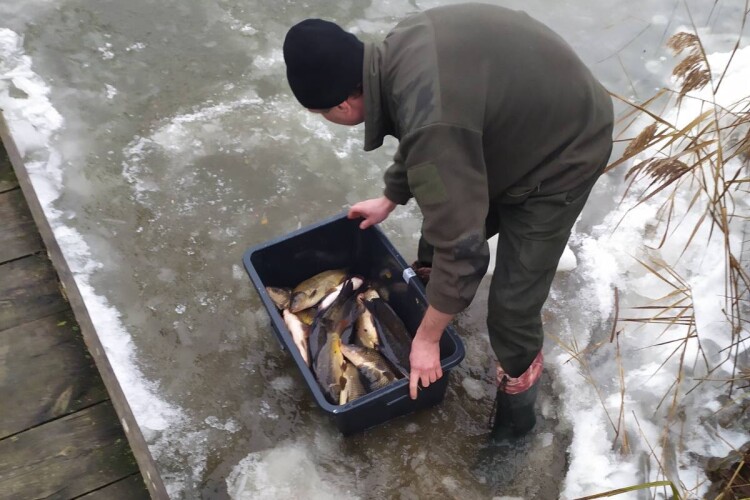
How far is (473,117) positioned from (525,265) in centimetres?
69

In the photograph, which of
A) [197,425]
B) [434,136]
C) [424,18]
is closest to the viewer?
[434,136]

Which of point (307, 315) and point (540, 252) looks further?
point (307, 315)

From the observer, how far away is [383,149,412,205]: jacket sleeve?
2.66 meters

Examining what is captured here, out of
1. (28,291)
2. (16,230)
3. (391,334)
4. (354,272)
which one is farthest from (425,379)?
(16,230)

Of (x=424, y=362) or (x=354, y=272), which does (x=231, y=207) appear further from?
(x=424, y=362)

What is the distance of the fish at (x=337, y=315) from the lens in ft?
9.57

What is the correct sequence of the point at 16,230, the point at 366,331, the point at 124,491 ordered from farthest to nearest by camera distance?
the point at 366,331, the point at 16,230, the point at 124,491

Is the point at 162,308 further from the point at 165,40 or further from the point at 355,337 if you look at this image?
the point at 165,40

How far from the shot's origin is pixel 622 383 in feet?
9.77

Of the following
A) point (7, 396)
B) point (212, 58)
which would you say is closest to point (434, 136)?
point (7, 396)

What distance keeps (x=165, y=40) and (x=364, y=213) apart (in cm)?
243

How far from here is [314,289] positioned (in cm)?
307

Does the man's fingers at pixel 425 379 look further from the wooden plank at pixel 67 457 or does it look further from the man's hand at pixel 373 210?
the wooden plank at pixel 67 457

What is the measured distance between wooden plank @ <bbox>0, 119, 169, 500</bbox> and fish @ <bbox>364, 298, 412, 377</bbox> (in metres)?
1.09
